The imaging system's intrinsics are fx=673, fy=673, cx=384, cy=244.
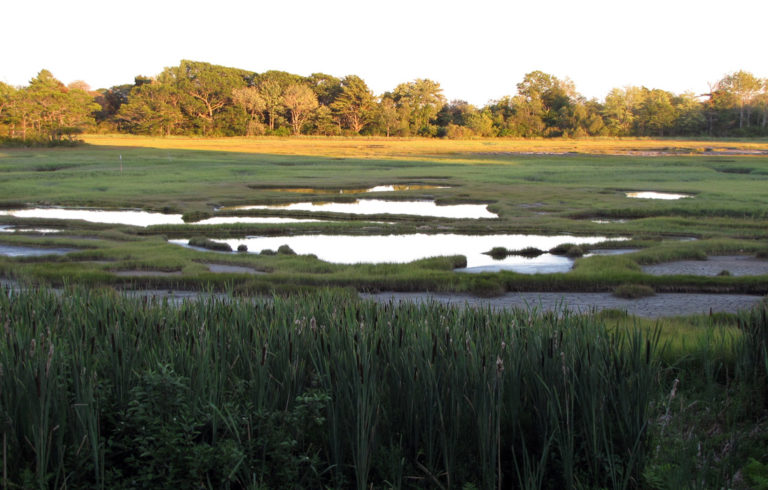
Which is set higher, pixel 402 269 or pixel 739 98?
pixel 739 98

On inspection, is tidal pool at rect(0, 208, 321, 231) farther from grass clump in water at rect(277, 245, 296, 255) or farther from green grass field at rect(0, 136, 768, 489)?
green grass field at rect(0, 136, 768, 489)

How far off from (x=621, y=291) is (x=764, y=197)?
61.7 ft

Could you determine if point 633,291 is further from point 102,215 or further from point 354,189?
point 354,189

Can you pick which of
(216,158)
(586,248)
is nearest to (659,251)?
(586,248)

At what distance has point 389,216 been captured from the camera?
2434 cm

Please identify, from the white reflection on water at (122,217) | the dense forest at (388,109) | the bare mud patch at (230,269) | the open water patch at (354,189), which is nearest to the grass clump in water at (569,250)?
the bare mud patch at (230,269)

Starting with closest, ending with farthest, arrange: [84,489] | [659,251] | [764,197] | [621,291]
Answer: [84,489]
[621,291]
[659,251]
[764,197]

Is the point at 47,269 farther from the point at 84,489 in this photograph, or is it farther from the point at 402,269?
the point at 84,489

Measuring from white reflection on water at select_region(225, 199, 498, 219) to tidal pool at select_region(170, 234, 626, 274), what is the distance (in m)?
4.48

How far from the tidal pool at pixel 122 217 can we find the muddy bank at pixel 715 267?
12355 mm

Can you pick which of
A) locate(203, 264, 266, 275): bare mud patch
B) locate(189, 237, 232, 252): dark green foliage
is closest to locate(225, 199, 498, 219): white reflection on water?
locate(189, 237, 232, 252): dark green foliage

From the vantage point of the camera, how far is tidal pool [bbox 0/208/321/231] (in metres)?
23.6

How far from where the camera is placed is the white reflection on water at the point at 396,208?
84.4ft

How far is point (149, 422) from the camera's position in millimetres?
3926
